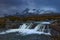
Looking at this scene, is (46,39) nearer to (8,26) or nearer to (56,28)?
(56,28)

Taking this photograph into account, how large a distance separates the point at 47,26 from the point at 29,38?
16.9 feet

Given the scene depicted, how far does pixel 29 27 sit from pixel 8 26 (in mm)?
4001

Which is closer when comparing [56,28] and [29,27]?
[56,28]

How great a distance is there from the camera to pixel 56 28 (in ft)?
61.7

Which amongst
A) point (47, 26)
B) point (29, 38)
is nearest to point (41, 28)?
point (47, 26)

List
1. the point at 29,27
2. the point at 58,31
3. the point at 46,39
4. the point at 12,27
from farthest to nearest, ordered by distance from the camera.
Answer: the point at 12,27, the point at 29,27, the point at 58,31, the point at 46,39

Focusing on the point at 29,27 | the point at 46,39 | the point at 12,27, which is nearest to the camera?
the point at 46,39

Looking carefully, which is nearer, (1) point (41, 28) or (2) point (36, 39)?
(2) point (36, 39)

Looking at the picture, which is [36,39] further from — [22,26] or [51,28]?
[22,26]

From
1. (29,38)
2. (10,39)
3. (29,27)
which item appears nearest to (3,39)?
(10,39)

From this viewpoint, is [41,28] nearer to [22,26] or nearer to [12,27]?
[22,26]

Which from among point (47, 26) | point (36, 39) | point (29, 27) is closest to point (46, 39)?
point (36, 39)

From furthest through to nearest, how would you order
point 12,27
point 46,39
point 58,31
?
1. point 12,27
2. point 58,31
3. point 46,39

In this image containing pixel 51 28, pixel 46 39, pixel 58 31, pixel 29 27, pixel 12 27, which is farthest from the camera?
pixel 12 27
